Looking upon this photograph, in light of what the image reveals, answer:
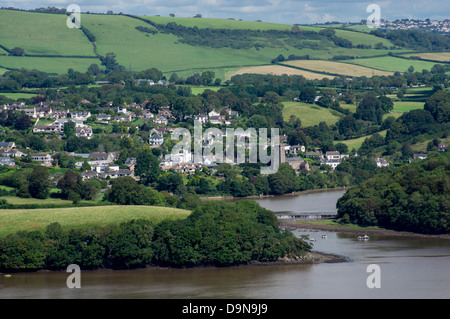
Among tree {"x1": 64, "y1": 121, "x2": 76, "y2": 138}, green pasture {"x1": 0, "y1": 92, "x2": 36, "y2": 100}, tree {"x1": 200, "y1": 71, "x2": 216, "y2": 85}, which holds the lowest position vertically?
tree {"x1": 64, "y1": 121, "x2": 76, "y2": 138}

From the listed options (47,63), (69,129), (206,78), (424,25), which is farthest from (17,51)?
(424,25)

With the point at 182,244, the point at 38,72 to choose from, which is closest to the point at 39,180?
the point at 182,244

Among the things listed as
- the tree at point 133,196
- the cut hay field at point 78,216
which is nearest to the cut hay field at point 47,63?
the tree at point 133,196

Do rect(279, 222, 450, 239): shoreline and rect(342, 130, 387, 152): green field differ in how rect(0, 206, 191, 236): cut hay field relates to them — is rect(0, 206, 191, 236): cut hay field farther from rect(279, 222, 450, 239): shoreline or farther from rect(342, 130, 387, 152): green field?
rect(342, 130, 387, 152): green field

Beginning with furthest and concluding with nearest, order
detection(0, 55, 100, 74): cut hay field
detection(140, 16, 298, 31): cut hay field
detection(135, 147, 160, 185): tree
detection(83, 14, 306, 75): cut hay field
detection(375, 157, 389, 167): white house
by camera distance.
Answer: detection(140, 16, 298, 31): cut hay field → detection(83, 14, 306, 75): cut hay field → detection(0, 55, 100, 74): cut hay field → detection(375, 157, 389, 167): white house → detection(135, 147, 160, 185): tree

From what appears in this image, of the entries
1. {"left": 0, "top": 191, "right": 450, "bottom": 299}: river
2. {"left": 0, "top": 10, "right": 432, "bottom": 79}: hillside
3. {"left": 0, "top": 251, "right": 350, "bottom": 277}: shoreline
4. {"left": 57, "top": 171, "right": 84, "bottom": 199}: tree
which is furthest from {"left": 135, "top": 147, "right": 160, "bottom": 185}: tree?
{"left": 0, "top": 10, "right": 432, "bottom": 79}: hillside
